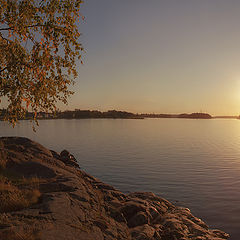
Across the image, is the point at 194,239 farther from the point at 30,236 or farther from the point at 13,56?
the point at 13,56

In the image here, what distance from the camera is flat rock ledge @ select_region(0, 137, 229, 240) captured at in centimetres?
803

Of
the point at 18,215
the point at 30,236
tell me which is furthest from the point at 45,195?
the point at 30,236

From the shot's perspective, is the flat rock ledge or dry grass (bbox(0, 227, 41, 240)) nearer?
dry grass (bbox(0, 227, 41, 240))

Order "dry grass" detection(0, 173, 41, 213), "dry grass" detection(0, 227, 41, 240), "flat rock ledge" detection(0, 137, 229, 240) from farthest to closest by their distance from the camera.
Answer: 1. "dry grass" detection(0, 173, 41, 213)
2. "flat rock ledge" detection(0, 137, 229, 240)
3. "dry grass" detection(0, 227, 41, 240)

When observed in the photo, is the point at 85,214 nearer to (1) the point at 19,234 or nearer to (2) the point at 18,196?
(2) the point at 18,196

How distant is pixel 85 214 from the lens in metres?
9.77

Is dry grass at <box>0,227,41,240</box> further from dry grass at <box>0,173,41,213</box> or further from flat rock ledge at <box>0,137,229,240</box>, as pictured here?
dry grass at <box>0,173,41,213</box>

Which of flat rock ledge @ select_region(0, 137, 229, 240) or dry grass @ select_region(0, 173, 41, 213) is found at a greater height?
dry grass @ select_region(0, 173, 41, 213)

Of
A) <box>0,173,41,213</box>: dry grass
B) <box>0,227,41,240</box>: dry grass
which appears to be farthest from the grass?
<box>0,227,41,240</box>: dry grass

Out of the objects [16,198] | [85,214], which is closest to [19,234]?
[16,198]

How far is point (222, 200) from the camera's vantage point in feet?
62.4

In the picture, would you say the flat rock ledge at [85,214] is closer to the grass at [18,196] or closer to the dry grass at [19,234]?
the dry grass at [19,234]

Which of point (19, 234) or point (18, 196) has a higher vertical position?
point (18, 196)

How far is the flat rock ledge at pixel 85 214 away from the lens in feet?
26.3
